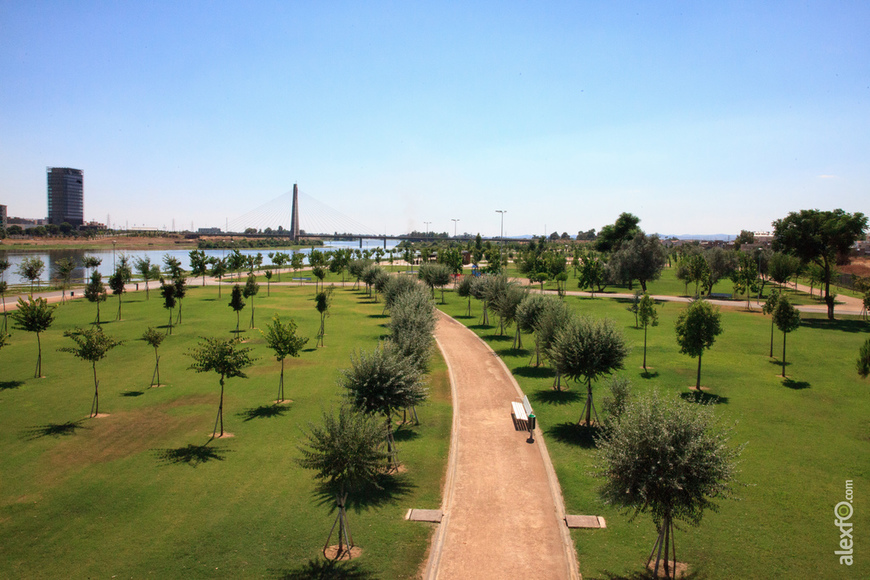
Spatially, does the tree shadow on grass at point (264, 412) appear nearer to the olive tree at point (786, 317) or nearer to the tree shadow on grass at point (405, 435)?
the tree shadow on grass at point (405, 435)

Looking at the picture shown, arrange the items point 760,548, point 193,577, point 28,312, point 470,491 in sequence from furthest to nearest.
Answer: point 28,312 → point 470,491 → point 760,548 → point 193,577

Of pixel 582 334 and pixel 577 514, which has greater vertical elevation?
pixel 582 334

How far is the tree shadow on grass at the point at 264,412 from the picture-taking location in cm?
2358

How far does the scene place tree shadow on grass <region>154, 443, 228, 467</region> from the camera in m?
18.6

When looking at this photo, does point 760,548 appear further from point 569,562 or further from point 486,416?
point 486,416

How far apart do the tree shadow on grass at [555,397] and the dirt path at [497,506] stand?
153cm

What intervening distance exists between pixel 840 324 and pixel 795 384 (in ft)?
82.3

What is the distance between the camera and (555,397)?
88.5ft

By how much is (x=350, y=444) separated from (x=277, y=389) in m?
15.5

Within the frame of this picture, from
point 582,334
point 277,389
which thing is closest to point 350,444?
point 582,334

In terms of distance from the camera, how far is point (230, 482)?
55.7 feet

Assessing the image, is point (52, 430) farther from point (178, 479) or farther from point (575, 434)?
point (575, 434)

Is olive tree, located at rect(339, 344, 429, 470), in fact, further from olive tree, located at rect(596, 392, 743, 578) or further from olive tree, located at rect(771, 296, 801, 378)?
olive tree, located at rect(771, 296, 801, 378)

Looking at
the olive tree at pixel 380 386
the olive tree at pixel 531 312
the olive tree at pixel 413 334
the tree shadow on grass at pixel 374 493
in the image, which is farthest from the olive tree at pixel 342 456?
the olive tree at pixel 531 312
